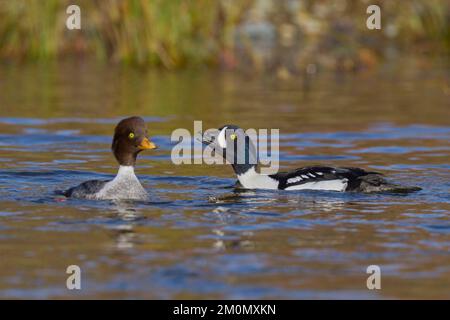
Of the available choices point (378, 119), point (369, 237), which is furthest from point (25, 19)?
point (369, 237)

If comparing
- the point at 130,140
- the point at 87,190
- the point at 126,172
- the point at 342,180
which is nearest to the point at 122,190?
the point at 126,172

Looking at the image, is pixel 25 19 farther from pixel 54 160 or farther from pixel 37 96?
pixel 54 160

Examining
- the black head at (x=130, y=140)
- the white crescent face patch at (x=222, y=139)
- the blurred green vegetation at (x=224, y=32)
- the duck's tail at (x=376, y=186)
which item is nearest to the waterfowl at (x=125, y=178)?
the black head at (x=130, y=140)

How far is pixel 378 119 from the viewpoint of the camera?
1769cm

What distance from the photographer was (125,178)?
10.8 metres

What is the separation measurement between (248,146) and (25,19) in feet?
39.0

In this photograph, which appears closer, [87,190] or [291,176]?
[87,190]

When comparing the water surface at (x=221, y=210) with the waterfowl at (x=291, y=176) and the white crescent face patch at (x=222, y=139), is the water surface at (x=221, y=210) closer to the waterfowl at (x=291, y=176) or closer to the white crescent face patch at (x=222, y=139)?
the waterfowl at (x=291, y=176)

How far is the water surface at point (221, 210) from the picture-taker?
7.67 meters

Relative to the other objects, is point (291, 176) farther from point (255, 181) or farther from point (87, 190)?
point (87, 190)

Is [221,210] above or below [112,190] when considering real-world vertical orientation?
below

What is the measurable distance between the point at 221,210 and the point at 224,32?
42.8 feet

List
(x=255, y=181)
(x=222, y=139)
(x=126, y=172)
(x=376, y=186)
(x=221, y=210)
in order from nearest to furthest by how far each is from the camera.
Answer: (x=221, y=210)
(x=126, y=172)
(x=376, y=186)
(x=255, y=181)
(x=222, y=139)

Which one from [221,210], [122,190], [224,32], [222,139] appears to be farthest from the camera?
[224,32]
